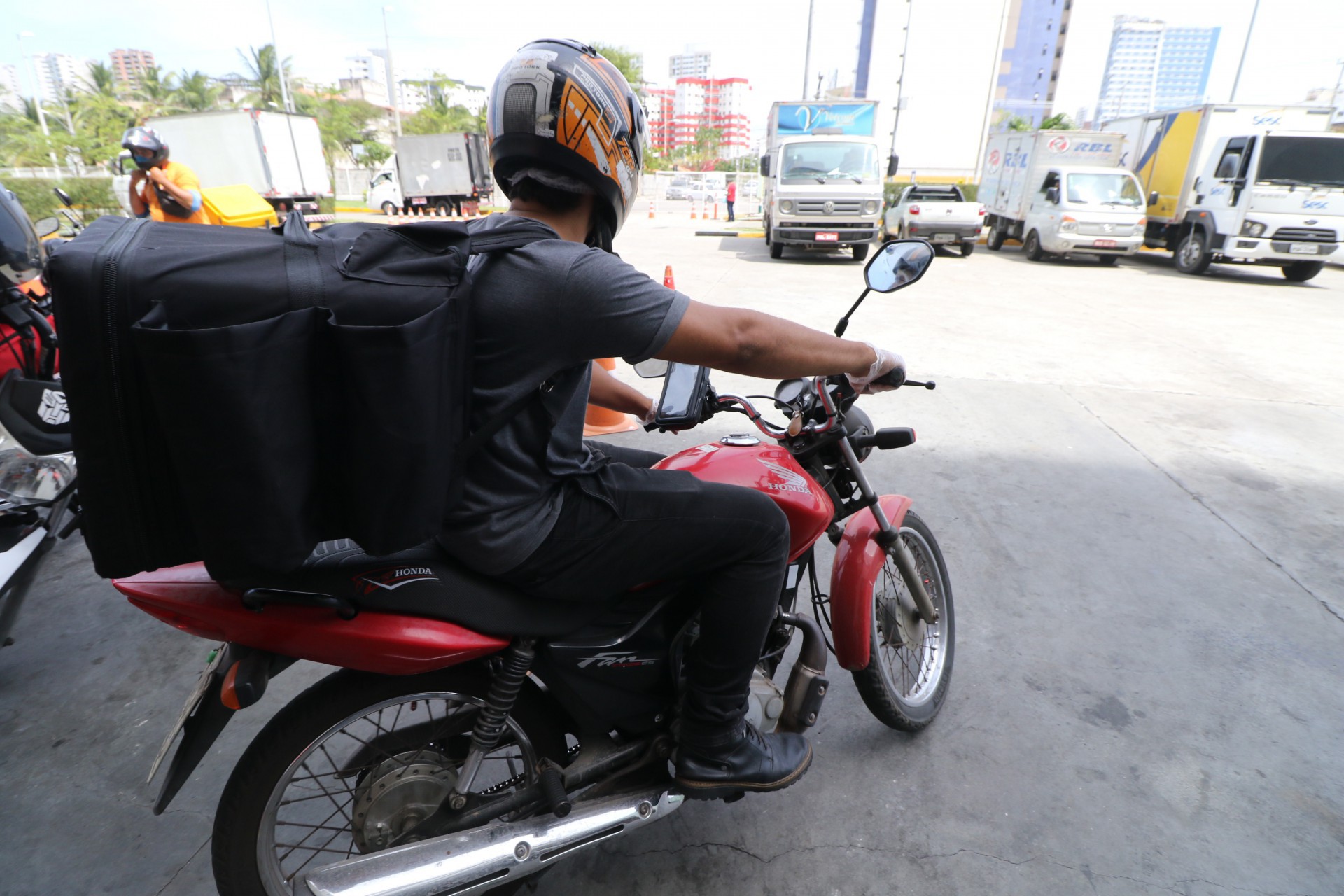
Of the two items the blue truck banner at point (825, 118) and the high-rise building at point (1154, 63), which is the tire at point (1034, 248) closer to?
the blue truck banner at point (825, 118)

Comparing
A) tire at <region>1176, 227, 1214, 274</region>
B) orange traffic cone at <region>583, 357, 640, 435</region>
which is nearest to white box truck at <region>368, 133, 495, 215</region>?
tire at <region>1176, 227, 1214, 274</region>

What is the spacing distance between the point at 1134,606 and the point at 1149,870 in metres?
1.65

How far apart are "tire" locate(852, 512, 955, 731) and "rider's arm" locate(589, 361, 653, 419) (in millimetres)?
971

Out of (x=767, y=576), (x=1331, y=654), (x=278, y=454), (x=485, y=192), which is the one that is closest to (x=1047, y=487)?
(x=1331, y=654)

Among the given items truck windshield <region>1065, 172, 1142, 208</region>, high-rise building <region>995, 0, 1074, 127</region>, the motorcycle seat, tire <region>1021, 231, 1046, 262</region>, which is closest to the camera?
the motorcycle seat

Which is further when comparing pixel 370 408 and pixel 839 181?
pixel 839 181

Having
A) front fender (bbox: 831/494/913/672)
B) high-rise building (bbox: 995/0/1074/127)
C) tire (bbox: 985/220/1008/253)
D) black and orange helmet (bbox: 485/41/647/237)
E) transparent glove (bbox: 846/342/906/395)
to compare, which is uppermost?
high-rise building (bbox: 995/0/1074/127)

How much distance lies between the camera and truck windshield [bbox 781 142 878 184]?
51.2ft

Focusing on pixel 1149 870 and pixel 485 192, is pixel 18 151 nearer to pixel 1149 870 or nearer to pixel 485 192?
pixel 485 192

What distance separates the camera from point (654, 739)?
6.68ft

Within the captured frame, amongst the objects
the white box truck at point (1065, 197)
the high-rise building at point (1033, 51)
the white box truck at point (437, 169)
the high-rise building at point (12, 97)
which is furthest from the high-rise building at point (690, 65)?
the white box truck at point (1065, 197)

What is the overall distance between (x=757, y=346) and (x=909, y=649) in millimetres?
1591

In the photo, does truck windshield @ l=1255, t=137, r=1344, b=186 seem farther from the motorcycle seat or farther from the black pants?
the motorcycle seat

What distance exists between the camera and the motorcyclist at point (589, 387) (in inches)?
57.1
